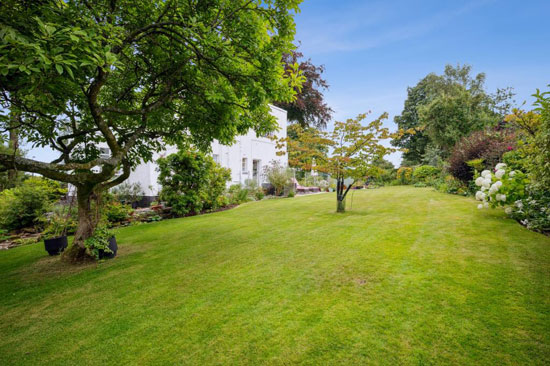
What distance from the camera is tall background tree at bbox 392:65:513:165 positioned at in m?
20.0

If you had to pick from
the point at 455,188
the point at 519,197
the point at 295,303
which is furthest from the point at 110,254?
the point at 455,188

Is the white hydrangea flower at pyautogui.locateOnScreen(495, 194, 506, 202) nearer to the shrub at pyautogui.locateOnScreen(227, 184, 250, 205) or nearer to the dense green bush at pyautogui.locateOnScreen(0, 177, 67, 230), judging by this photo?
the shrub at pyautogui.locateOnScreen(227, 184, 250, 205)

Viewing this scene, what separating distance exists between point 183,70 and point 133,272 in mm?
3433

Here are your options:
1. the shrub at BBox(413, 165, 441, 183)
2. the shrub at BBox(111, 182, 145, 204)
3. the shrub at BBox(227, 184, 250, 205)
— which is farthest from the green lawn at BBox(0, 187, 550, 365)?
the shrub at BBox(413, 165, 441, 183)

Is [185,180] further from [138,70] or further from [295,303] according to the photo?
[295,303]

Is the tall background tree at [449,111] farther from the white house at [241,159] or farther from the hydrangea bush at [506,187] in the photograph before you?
the white house at [241,159]

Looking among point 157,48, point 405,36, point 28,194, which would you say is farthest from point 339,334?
point 405,36

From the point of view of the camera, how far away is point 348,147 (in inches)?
313

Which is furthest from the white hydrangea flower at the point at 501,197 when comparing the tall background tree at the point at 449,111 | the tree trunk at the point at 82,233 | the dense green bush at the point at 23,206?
the dense green bush at the point at 23,206

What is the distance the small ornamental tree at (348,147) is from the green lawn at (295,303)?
3.30 meters

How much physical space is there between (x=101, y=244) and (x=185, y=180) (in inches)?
198

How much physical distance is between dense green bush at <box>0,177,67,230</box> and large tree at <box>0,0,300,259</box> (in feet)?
13.6

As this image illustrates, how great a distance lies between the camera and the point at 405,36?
44.5 feet

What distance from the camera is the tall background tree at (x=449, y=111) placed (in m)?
20.0
